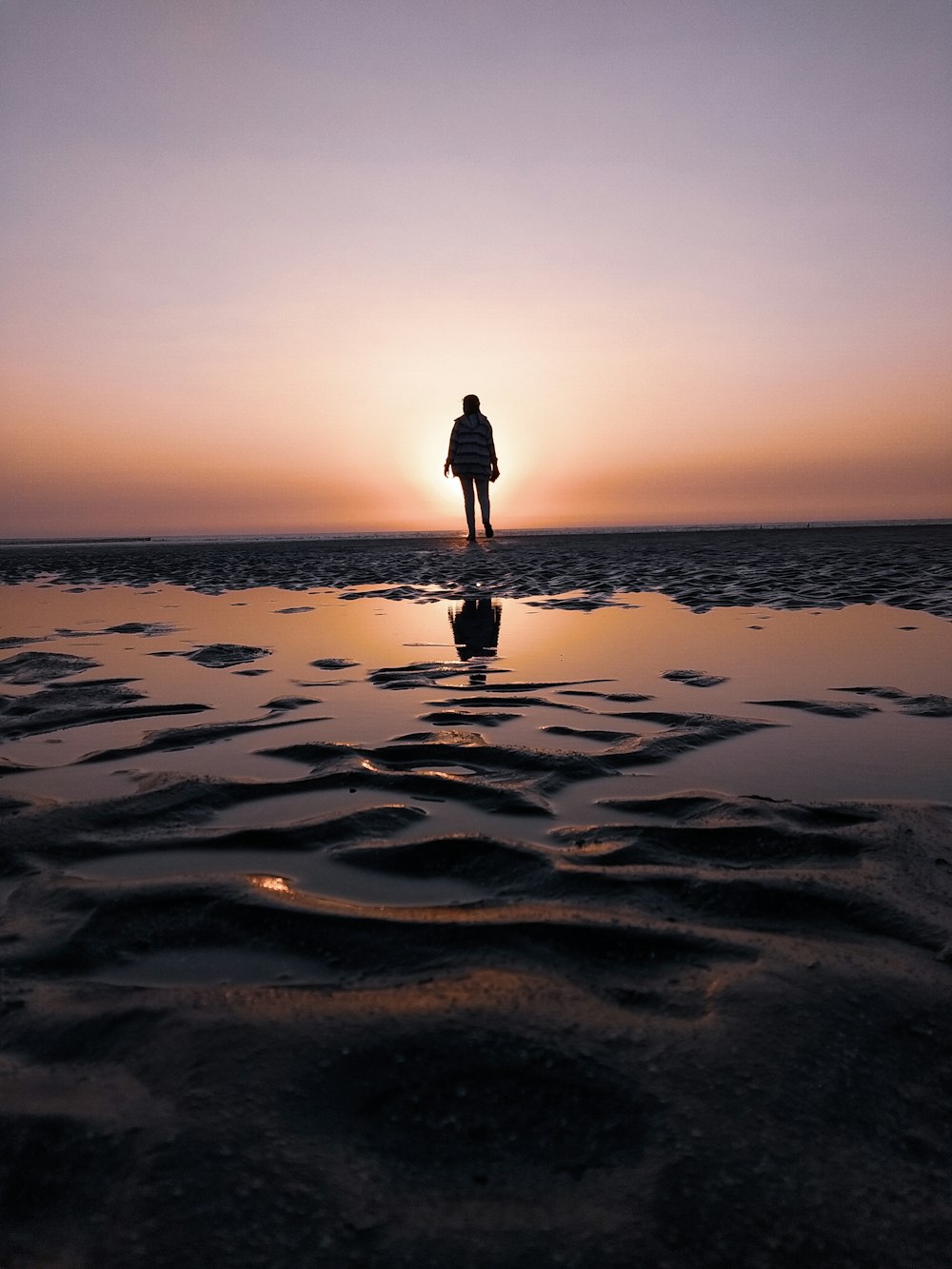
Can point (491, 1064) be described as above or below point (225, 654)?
below

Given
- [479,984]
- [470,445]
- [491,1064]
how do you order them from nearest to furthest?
[491,1064] → [479,984] → [470,445]

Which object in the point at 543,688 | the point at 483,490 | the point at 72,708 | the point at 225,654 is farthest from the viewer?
the point at 483,490

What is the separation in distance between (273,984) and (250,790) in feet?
4.19

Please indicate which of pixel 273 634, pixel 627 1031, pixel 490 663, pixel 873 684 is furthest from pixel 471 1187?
pixel 273 634

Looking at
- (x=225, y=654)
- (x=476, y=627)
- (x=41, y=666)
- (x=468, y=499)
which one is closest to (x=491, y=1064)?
(x=225, y=654)

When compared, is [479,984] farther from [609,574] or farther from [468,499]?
[468,499]

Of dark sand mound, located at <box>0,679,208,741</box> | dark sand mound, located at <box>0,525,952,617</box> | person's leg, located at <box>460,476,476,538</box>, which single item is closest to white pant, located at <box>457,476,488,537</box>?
person's leg, located at <box>460,476,476,538</box>

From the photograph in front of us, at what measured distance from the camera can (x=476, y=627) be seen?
23.7ft

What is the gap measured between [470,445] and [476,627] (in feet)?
37.1

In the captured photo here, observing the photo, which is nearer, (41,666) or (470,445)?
(41,666)

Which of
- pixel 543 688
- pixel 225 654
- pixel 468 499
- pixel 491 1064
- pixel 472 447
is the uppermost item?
pixel 472 447

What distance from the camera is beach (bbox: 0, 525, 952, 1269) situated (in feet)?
3.59

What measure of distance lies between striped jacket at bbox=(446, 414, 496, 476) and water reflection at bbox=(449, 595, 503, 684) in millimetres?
8340

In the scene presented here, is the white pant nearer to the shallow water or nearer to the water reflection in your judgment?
the water reflection
